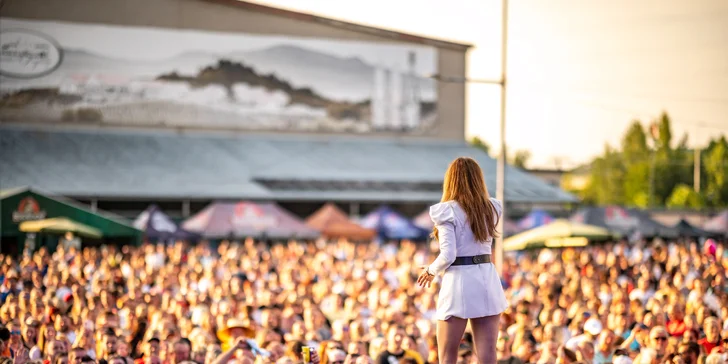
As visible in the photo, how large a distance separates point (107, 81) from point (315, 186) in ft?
40.6

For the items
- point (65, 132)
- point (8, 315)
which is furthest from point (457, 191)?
point (65, 132)

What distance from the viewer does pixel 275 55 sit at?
62.2 m

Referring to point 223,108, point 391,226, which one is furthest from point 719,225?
point 223,108

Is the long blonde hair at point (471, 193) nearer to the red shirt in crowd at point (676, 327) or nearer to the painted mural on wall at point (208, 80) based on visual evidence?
the red shirt in crowd at point (676, 327)

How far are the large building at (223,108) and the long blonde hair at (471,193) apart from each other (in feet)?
152

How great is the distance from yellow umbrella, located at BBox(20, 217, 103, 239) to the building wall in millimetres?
29747

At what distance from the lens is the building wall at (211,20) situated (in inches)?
2248

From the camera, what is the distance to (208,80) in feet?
200

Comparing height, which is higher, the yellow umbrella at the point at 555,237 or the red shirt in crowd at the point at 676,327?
the yellow umbrella at the point at 555,237

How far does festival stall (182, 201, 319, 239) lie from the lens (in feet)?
132

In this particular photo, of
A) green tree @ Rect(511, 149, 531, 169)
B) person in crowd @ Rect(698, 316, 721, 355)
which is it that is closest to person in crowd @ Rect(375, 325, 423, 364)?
person in crowd @ Rect(698, 316, 721, 355)

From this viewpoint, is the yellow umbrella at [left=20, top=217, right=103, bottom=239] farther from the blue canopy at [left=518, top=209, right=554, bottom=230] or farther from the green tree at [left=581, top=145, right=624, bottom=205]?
the green tree at [left=581, top=145, right=624, bottom=205]

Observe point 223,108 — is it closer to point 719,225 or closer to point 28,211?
point 719,225

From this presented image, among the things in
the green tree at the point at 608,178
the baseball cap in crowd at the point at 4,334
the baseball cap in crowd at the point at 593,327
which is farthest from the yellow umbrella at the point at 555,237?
the green tree at the point at 608,178
